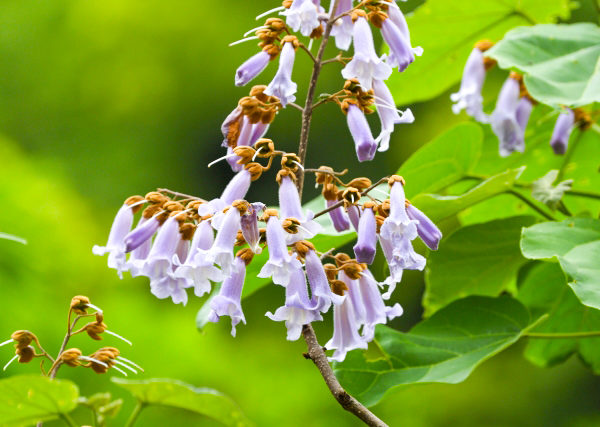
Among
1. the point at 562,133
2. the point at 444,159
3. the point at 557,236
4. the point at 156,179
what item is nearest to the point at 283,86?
the point at 557,236

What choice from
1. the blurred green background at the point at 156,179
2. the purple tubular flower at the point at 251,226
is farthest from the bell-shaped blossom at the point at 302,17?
the blurred green background at the point at 156,179

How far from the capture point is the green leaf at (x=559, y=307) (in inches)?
63.9

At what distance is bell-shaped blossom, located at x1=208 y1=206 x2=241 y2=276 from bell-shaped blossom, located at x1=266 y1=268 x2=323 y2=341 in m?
0.08

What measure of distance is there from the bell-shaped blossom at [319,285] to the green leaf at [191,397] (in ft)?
0.54

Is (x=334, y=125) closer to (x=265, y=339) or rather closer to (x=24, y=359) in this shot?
(x=265, y=339)

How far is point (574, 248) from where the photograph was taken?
4.12 feet

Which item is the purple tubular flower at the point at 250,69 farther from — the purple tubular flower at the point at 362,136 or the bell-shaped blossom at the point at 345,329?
the bell-shaped blossom at the point at 345,329

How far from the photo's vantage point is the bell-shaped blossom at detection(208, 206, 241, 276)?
97 cm

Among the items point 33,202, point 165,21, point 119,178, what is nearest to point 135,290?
point 33,202

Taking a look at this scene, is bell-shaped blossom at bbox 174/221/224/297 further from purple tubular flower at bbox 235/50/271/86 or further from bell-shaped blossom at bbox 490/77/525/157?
bell-shaped blossom at bbox 490/77/525/157

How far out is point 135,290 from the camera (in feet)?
14.8

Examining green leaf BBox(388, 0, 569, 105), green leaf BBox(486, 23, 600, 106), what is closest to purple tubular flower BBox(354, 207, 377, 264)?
green leaf BBox(486, 23, 600, 106)

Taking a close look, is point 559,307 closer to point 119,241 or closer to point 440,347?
point 440,347

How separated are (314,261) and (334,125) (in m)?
5.92
